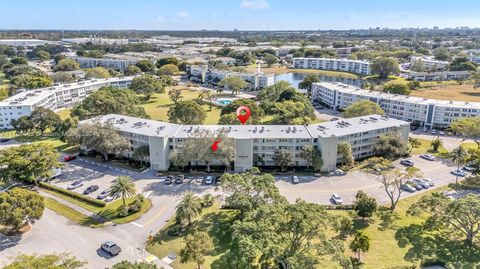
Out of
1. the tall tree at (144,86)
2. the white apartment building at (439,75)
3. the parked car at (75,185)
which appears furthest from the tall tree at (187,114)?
the white apartment building at (439,75)

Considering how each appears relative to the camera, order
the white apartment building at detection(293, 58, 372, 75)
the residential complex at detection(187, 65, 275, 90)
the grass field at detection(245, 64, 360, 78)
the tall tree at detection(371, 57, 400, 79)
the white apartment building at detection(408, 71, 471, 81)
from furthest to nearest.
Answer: the white apartment building at detection(293, 58, 372, 75) → the grass field at detection(245, 64, 360, 78) → the tall tree at detection(371, 57, 400, 79) → the white apartment building at detection(408, 71, 471, 81) → the residential complex at detection(187, 65, 275, 90)

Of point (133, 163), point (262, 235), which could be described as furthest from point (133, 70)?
point (262, 235)

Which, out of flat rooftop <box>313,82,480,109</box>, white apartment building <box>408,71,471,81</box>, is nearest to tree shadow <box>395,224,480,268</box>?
flat rooftop <box>313,82,480,109</box>

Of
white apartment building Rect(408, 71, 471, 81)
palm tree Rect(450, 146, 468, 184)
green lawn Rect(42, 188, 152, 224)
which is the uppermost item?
white apartment building Rect(408, 71, 471, 81)

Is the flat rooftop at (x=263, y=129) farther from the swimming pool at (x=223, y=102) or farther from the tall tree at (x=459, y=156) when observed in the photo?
the swimming pool at (x=223, y=102)

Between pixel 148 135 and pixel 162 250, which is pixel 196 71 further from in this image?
pixel 162 250

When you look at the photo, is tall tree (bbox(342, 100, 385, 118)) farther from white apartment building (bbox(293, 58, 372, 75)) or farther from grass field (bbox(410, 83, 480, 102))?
white apartment building (bbox(293, 58, 372, 75))
